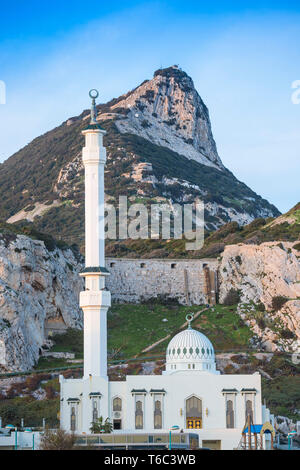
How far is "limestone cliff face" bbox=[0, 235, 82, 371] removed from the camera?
8819 cm

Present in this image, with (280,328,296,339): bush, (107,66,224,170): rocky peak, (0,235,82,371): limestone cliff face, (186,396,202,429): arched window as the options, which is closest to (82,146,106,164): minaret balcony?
(0,235,82,371): limestone cliff face

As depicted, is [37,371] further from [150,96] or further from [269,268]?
[150,96]

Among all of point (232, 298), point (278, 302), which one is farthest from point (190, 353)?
point (232, 298)

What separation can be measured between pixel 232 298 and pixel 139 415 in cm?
3536

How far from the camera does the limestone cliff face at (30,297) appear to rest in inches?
3472

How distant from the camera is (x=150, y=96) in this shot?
18938cm

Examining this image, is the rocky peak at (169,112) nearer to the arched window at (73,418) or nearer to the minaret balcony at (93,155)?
the minaret balcony at (93,155)

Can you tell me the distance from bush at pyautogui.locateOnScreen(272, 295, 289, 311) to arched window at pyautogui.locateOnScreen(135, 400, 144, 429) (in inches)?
1212

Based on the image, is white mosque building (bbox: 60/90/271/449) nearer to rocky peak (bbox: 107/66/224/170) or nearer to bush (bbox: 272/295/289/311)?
bush (bbox: 272/295/289/311)

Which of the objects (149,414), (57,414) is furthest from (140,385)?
→ (57,414)

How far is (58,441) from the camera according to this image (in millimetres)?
58375

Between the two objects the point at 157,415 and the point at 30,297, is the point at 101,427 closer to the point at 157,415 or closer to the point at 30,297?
the point at 157,415

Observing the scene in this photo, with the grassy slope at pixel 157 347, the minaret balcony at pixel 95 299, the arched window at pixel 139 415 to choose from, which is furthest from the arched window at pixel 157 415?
the minaret balcony at pixel 95 299

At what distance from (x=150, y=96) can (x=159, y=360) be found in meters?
105
